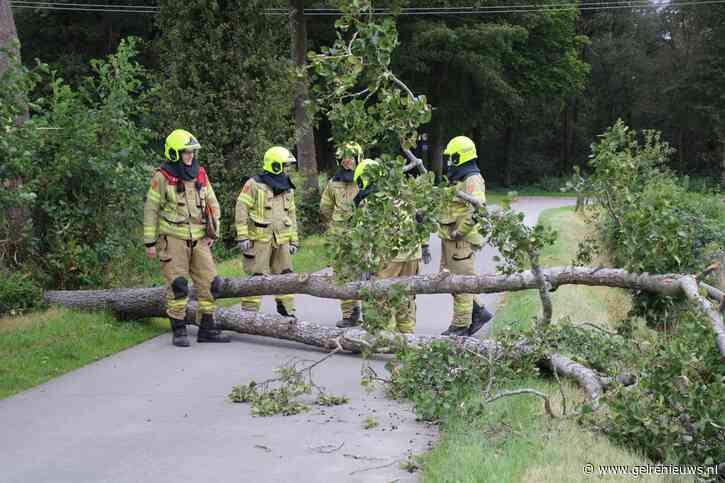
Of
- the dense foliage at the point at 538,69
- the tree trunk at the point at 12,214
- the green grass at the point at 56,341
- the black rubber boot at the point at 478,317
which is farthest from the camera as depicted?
the dense foliage at the point at 538,69

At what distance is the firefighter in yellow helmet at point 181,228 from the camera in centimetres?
871

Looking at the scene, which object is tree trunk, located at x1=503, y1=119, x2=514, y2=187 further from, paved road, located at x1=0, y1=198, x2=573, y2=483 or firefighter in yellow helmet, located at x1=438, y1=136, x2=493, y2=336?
paved road, located at x1=0, y1=198, x2=573, y2=483

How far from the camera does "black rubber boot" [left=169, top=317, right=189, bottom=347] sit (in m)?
8.78

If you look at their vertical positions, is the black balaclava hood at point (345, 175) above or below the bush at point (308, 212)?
above

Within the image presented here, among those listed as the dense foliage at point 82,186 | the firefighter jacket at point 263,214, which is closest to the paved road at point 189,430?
the firefighter jacket at point 263,214

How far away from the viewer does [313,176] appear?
20156 millimetres

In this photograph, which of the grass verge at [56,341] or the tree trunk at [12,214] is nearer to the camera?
the grass verge at [56,341]

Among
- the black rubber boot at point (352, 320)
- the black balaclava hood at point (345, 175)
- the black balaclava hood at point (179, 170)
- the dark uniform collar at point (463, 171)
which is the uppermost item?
the black balaclava hood at point (179, 170)

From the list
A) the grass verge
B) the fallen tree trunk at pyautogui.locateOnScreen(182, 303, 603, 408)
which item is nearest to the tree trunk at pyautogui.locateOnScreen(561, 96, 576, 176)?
the fallen tree trunk at pyautogui.locateOnScreen(182, 303, 603, 408)

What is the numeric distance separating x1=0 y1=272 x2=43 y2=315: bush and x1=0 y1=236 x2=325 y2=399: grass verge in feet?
0.84

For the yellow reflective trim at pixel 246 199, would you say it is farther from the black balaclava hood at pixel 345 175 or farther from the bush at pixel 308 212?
the bush at pixel 308 212

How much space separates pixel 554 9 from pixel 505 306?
33719 mm

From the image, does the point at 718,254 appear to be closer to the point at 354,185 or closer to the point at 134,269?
the point at 354,185

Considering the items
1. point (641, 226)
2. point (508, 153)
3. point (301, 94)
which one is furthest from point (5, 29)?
point (508, 153)
